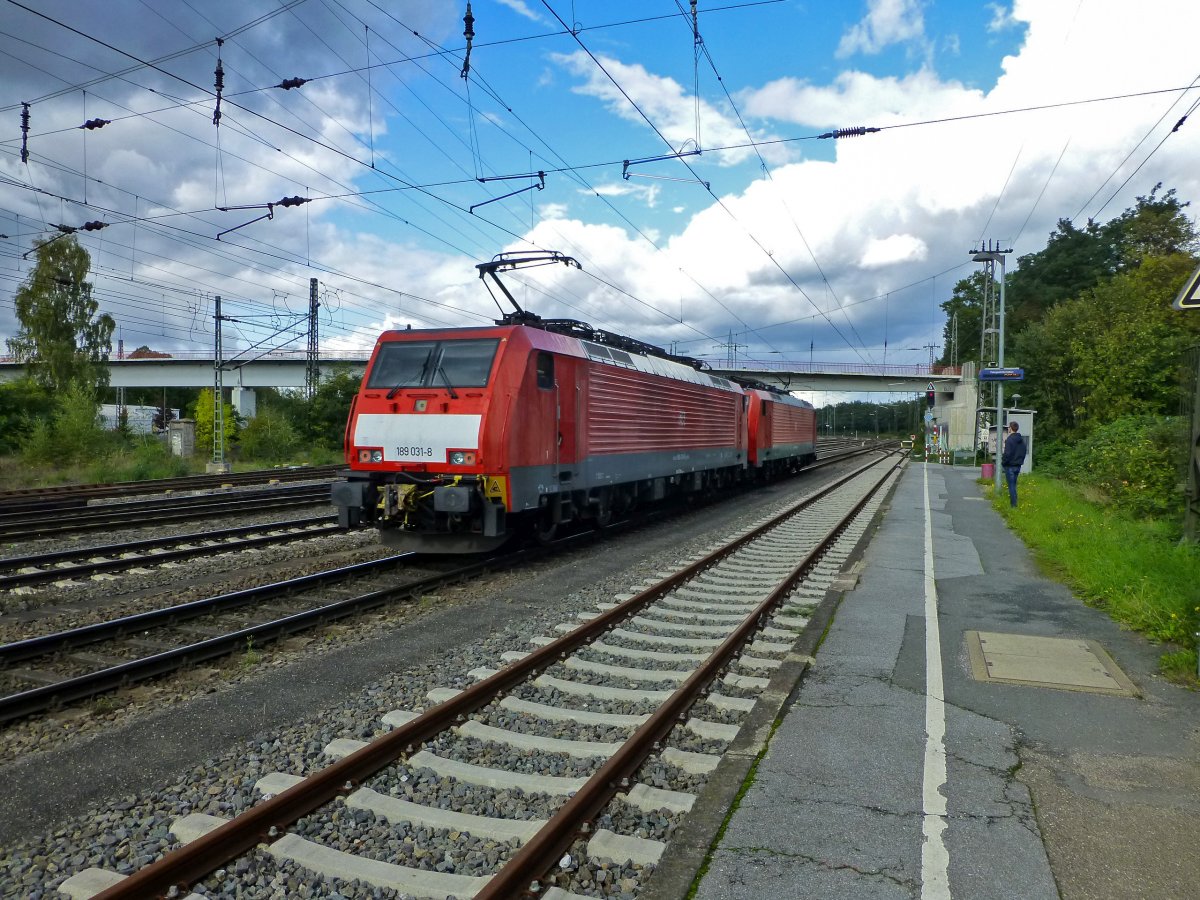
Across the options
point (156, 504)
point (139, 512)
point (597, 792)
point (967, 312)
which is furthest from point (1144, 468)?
point (967, 312)

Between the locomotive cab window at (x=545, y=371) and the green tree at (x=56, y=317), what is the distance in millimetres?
42086

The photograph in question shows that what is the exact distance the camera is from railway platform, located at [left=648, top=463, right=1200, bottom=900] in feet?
10.5

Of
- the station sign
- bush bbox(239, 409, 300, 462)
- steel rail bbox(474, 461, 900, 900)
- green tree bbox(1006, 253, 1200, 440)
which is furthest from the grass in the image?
bush bbox(239, 409, 300, 462)

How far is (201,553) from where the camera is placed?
10844 mm

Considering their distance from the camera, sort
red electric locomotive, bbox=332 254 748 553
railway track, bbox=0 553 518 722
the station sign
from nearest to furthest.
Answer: railway track, bbox=0 553 518 722 → red electric locomotive, bbox=332 254 748 553 → the station sign

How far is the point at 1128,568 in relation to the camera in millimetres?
8703

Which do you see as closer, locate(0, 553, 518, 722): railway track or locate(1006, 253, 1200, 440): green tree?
locate(0, 553, 518, 722): railway track

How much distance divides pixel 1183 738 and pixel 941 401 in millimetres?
60910

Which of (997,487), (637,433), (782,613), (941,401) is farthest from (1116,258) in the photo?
(782,613)

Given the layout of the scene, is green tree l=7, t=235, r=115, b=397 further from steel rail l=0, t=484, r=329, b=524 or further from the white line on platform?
the white line on platform

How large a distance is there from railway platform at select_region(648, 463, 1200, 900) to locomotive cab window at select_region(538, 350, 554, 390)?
4809 mm

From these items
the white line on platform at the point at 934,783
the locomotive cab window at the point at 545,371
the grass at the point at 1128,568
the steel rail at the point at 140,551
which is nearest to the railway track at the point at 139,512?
the steel rail at the point at 140,551

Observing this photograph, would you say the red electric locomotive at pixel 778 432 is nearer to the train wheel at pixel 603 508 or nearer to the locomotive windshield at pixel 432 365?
the train wheel at pixel 603 508

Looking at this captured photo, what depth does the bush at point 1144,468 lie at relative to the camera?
13352mm
